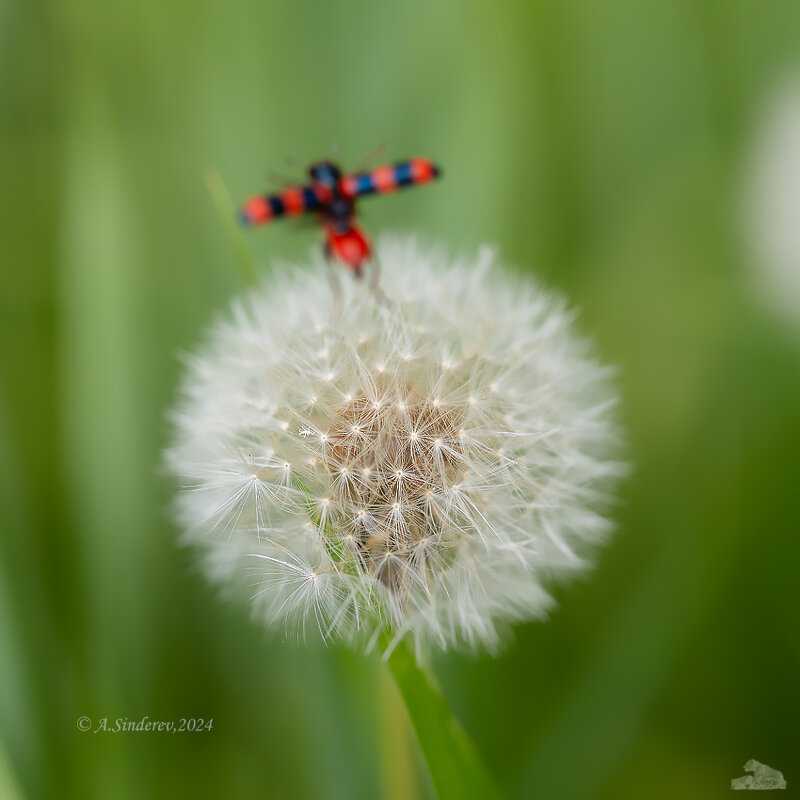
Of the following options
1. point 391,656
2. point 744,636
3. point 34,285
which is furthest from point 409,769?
point 34,285

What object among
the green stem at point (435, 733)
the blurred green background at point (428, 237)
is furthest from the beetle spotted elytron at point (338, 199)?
the green stem at point (435, 733)

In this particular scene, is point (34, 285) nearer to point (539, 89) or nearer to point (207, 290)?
point (207, 290)

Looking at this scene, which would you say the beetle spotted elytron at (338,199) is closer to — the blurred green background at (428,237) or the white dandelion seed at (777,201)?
the blurred green background at (428,237)

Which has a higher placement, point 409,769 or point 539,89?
point 539,89

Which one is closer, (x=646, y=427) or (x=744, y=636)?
(x=744, y=636)

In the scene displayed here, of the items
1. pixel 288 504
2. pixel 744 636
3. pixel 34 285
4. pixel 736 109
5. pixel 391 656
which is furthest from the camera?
pixel 736 109

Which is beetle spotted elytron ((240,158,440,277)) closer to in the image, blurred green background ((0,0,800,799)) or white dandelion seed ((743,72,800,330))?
blurred green background ((0,0,800,799))

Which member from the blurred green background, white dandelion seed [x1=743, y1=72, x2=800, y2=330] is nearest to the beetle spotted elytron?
the blurred green background
